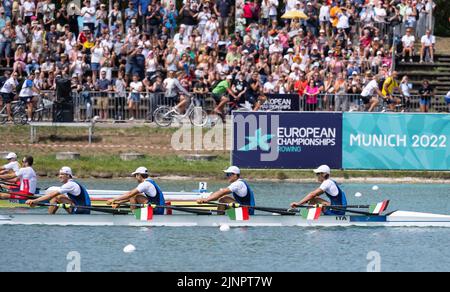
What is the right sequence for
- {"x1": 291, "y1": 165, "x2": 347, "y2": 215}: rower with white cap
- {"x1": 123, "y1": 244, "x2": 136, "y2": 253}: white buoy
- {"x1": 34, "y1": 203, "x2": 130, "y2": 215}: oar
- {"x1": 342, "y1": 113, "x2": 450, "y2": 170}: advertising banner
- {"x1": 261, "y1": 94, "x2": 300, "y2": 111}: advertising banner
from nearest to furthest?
{"x1": 123, "y1": 244, "x2": 136, "y2": 253}: white buoy
{"x1": 34, "y1": 203, "x2": 130, "y2": 215}: oar
{"x1": 291, "y1": 165, "x2": 347, "y2": 215}: rower with white cap
{"x1": 342, "y1": 113, "x2": 450, "y2": 170}: advertising banner
{"x1": 261, "y1": 94, "x2": 300, "y2": 111}: advertising banner

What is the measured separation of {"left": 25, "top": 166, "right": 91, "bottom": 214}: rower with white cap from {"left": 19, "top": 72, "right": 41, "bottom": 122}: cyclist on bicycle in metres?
12.2

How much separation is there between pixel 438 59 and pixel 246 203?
17892 millimetres

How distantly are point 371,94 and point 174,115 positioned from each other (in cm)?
637

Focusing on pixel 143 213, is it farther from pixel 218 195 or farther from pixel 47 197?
pixel 47 197

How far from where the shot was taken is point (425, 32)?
4403 centimetres

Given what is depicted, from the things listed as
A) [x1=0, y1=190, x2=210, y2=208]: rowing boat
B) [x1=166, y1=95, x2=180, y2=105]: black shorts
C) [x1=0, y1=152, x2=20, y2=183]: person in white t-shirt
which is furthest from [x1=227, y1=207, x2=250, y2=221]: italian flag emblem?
[x1=166, y1=95, x2=180, y2=105]: black shorts

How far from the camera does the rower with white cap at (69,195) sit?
2830cm

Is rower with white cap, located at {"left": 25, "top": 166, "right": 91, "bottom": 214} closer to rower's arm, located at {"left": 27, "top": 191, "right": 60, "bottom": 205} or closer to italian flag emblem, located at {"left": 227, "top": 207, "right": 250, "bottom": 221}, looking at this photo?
rower's arm, located at {"left": 27, "top": 191, "right": 60, "bottom": 205}

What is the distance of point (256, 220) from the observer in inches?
1125

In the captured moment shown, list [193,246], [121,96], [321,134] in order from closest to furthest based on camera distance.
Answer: [193,246]
[321,134]
[121,96]

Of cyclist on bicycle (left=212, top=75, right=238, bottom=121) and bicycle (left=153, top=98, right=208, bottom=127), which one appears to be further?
cyclist on bicycle (left=212, top=75, right=238, bottom=121)

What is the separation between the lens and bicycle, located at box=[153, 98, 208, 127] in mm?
39906
